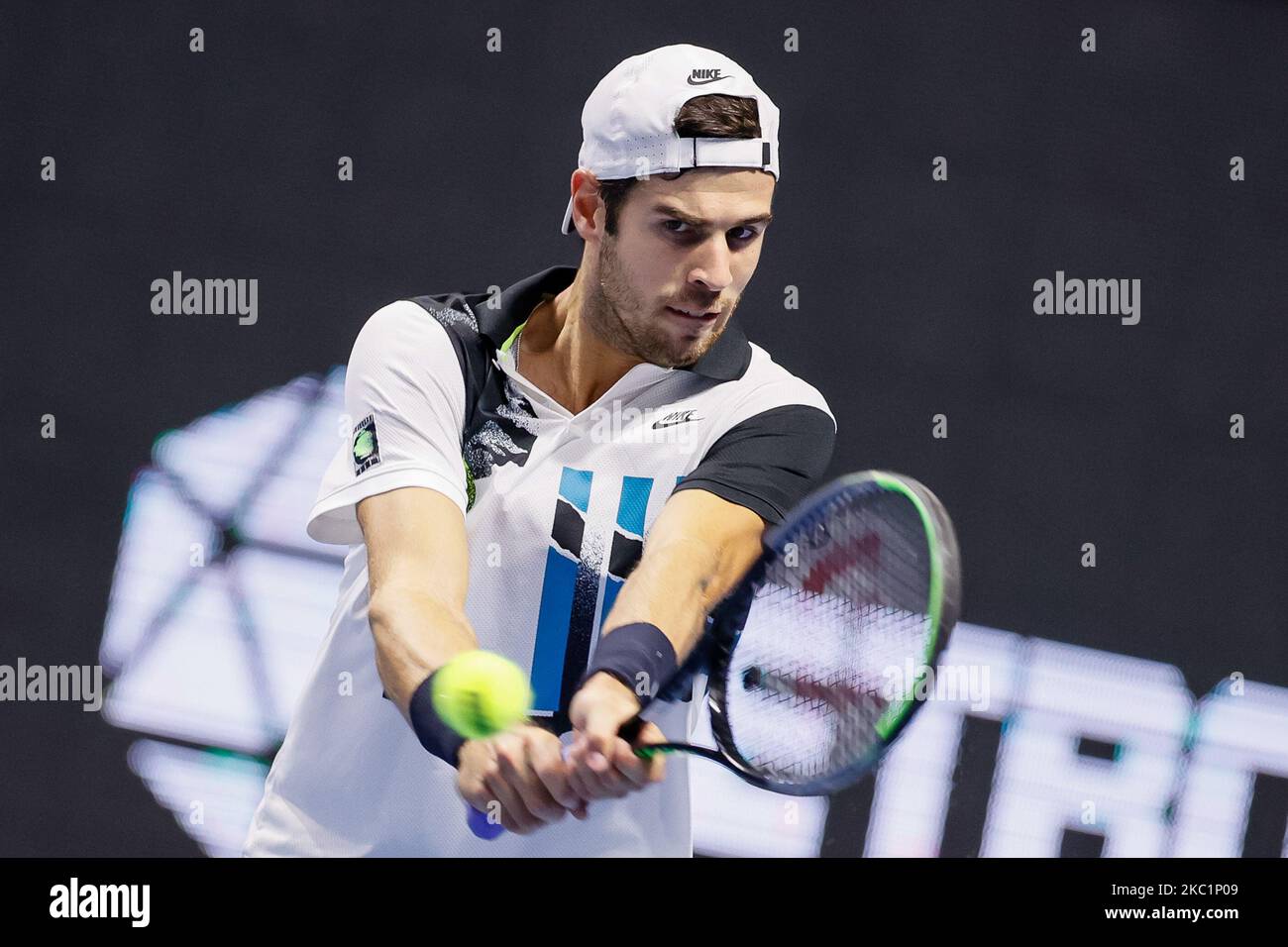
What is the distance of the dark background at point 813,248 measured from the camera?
3297mm

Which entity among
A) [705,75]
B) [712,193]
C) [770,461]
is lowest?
[770,461]

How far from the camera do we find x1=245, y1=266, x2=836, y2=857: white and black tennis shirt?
1859 mm

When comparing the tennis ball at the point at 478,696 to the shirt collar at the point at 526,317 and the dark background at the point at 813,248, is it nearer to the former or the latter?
→ the shirt collar at the point at 526,317

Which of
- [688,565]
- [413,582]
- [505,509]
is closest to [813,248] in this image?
[505,509]

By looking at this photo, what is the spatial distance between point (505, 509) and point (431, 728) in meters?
0.41

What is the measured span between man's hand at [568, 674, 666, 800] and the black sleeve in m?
0.35

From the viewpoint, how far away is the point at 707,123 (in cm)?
191

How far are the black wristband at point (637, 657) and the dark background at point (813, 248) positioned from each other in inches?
72.6

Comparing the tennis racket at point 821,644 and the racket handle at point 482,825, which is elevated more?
the tennis racket at point 821,644

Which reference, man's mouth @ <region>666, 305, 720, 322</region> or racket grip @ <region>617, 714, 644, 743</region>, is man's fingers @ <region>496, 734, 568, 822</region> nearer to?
racket grip @ <region>617, 714, 644, 743</region>

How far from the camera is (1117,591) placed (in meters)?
3.55

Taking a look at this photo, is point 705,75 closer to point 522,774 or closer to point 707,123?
point 707,123

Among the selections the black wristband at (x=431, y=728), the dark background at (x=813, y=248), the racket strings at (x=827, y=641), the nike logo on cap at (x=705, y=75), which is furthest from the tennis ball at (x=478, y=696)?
the dark background at (x=813, y=248)

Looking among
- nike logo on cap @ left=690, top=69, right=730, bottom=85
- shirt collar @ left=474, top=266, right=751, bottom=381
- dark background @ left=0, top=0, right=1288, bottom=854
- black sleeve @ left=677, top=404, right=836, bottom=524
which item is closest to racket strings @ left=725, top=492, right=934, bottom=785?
black sleeve @ left=677, top=404, right=836, bottom=524
